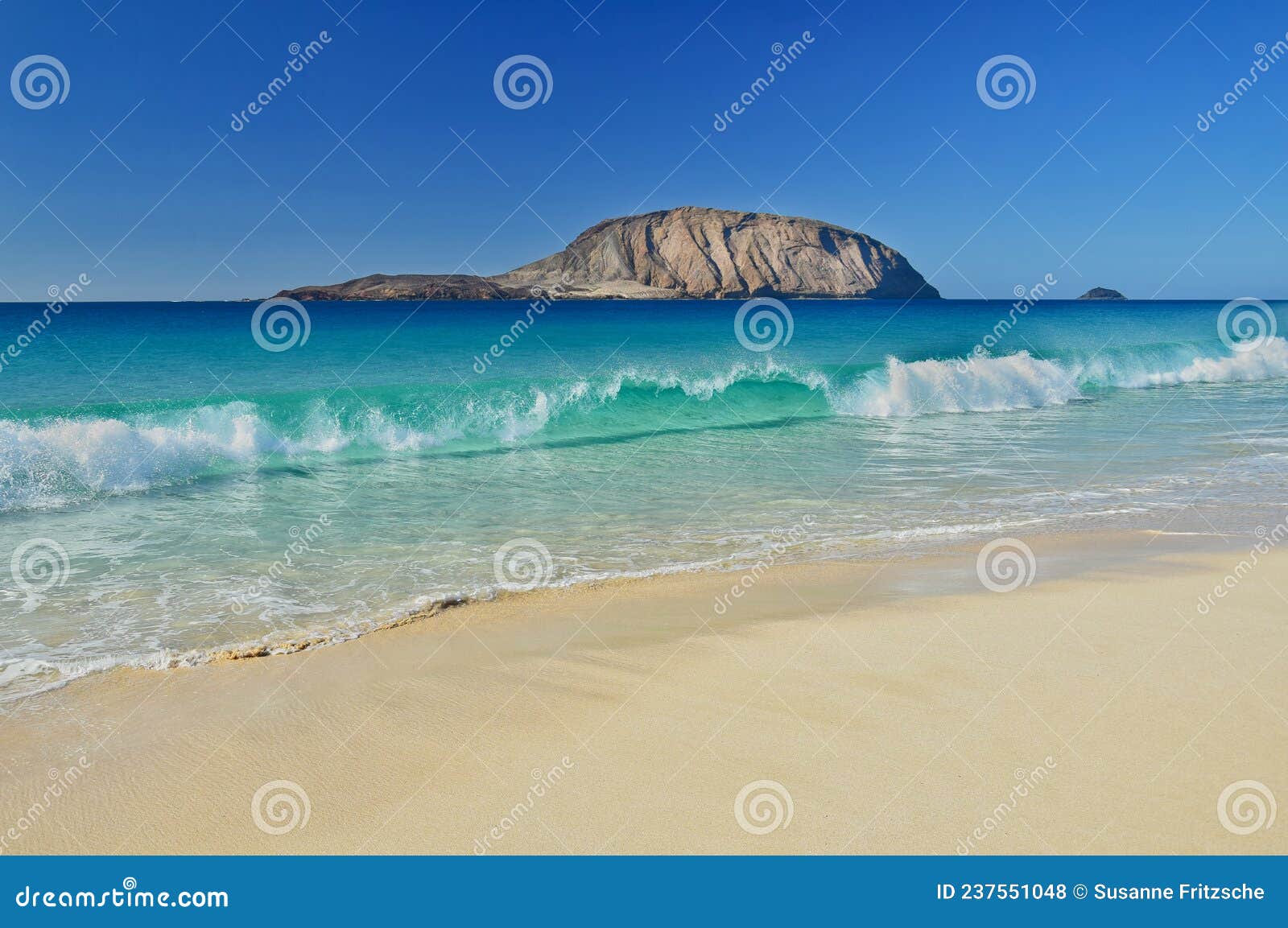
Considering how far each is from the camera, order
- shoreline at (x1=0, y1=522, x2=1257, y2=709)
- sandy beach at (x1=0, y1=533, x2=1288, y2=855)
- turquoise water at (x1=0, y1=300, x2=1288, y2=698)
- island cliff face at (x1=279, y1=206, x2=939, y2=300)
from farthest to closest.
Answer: island cliff face at (x1=279, y1=206, x2=939, y2=300), turquoise water at (x1=0, y1=300, x2=1288, y2=698), shoreline at (x1=0, y1=522, x2=1257, y2=709), sandy beach at (x1=0, y1=533, x2=1288, y2=855)

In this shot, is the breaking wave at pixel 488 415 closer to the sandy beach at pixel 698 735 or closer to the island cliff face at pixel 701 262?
the sandy beach at pixel 698 735

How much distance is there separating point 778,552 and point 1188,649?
3347mm

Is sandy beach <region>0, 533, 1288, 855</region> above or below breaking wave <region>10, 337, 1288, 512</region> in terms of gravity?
below

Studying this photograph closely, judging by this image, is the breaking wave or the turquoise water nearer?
the turquoise water

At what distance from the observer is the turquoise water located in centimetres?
677

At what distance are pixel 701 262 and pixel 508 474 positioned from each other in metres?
109

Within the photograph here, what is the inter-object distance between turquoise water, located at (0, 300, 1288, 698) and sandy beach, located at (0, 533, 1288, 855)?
0.99 metres

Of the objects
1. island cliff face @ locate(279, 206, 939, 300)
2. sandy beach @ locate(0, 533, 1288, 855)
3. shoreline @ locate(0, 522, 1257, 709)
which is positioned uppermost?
island cliff face @ locate(279, 206, 939, 300)

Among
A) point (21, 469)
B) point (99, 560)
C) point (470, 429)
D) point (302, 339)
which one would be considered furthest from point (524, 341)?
point (99, 560)

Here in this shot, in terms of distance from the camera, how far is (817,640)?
216 inches

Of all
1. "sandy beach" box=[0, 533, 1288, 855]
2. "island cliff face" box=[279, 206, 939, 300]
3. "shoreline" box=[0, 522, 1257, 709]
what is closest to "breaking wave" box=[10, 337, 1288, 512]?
"shoreline" box=[0, 522, 1257, 709]

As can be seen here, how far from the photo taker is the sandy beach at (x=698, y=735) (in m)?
3.41

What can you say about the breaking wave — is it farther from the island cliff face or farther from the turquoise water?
the island cliff face

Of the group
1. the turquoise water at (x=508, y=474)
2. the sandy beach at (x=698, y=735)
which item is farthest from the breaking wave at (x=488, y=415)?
the sandy beach at (x=698, y=735)
